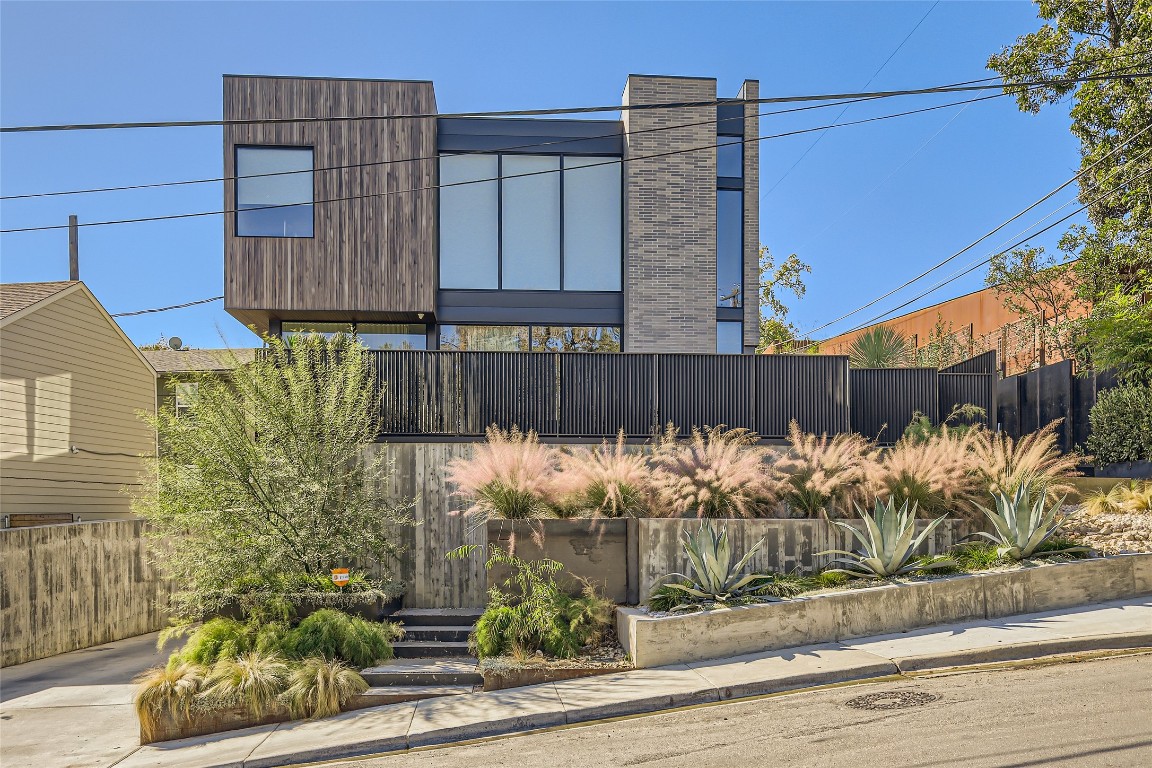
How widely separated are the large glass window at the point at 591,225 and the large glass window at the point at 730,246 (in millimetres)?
2406

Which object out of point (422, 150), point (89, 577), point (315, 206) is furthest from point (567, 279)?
point (89, 577)

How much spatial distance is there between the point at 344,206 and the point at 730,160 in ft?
28.6

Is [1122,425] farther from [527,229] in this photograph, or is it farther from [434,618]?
[527,229]

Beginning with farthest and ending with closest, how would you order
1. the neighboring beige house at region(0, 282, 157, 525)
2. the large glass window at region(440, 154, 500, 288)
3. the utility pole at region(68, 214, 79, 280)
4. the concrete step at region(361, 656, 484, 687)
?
1. the utility pole at region(68, 214, 79, 280)
2. the large glass window at region(440, 154, 500, 288)
3. the neighboring beige house at region(0, 282, 157, 525)
4. the concrete step at region(361, 656, 484, 687)

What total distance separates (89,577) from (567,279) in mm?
10536

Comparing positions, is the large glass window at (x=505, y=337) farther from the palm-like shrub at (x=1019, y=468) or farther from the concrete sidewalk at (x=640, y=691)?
the concrete sidewalk at (x=640, y=691)

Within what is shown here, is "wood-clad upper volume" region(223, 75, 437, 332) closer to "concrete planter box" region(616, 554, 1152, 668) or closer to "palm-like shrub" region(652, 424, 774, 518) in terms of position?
"palm-like shrub" region(652, 424, 774, 518)

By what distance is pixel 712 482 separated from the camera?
9.77 meters

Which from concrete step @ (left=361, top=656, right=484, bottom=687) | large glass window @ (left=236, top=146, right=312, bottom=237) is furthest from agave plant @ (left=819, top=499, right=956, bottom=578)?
large glass window @ (left=236, top=146, right=312, bottom=237)

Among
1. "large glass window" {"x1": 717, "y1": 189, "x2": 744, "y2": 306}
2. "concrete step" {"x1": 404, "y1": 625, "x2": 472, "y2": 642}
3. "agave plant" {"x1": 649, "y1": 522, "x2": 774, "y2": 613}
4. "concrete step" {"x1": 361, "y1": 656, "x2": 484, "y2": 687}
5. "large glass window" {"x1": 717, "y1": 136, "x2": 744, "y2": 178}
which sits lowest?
"concrete step" {"x1": 361, "y1": 656, "x2": 484, "y2": 687}

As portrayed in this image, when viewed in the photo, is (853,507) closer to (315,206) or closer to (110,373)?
(315,206)

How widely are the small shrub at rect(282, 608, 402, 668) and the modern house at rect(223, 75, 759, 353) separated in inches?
352

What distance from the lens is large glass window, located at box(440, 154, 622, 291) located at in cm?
1742

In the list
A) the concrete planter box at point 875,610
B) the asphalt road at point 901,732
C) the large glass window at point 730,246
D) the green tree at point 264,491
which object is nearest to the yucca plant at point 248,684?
the green tree at point 264,491
